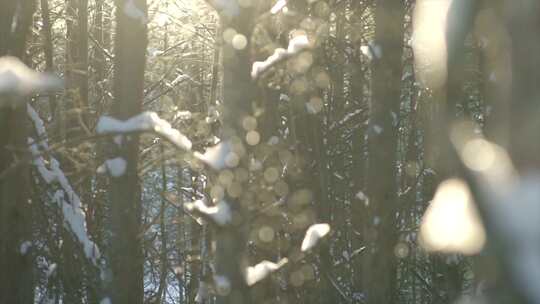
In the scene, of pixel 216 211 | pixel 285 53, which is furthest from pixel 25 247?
pixel 285 53

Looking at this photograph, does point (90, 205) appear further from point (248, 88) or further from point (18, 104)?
point (248, 88)

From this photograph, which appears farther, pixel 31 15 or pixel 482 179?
pixel 31 15

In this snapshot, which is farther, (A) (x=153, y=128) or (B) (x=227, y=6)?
(B) (x=227, y=6)

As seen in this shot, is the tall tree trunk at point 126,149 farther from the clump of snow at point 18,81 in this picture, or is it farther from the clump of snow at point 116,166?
the clump of snow at point 18,81

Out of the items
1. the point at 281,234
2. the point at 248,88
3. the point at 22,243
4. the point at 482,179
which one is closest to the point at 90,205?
the point at 281,234

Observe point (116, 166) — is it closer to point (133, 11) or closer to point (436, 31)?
point (133, 11)

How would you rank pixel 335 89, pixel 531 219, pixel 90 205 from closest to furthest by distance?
pixel 531 219
pixel 90 205
pixel 335 89

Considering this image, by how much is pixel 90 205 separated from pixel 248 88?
6.06 metres

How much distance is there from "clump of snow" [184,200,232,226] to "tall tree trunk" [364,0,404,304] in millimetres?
3220

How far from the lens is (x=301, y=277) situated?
966 centimetres

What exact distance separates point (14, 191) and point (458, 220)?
6.00 meters

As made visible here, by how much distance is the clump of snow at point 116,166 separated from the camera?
20.1ft

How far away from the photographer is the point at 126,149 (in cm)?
621

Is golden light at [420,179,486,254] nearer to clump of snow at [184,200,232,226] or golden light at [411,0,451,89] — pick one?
golden light at [411,0,451,89]
